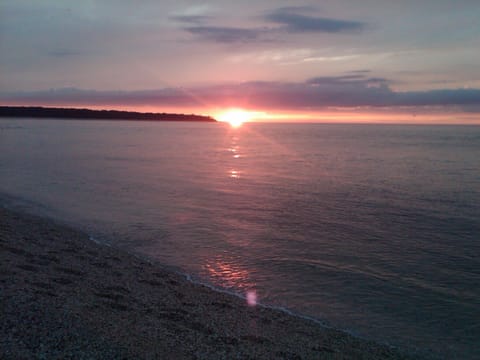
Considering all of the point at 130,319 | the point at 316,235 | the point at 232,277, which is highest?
the point at 130,319

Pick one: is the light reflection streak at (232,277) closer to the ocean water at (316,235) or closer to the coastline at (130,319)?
the ocean water at (316,235)

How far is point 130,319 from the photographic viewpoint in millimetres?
8539

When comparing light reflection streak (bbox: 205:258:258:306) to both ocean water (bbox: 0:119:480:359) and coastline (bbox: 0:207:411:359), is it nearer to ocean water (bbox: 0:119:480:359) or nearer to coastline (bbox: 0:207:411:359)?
ocean water (bbox: 0:119:480:359)

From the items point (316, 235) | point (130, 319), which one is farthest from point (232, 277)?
point (316, 235)

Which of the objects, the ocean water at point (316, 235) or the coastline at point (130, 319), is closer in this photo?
the coastline at point (130, 319)

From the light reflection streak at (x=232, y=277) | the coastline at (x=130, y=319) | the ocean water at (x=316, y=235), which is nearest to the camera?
the coastline at (x=130, y=319)

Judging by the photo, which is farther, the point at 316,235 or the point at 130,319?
the point at 316,235

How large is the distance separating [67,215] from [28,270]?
10.6 m

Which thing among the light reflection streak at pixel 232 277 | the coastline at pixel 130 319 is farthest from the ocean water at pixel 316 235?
the coastline at pixel 130 319

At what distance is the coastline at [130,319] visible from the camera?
22.9ft

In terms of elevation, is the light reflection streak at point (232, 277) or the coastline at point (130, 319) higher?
the coastline at point (130, 319)

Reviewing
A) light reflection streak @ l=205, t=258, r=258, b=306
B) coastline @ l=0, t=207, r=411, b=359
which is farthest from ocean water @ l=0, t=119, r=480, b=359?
coastline @ l=0, t=207, r=411, b=359

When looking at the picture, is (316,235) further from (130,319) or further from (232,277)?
(130,319)

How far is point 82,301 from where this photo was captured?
9.05 metres
